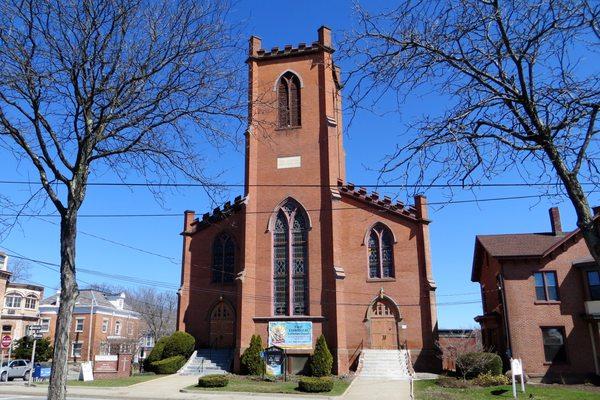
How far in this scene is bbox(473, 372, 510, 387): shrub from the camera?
80.7ft

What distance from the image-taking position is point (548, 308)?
28797 millimetres

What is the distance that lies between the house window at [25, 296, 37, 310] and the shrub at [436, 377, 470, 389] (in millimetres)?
47302

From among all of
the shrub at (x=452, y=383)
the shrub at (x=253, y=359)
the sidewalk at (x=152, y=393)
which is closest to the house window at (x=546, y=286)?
the shrub at (x=452, y=383)

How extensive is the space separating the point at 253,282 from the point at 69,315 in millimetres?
25914

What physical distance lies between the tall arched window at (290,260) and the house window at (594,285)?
1622 centimetres

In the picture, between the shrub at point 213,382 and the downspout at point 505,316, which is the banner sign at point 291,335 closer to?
the shrub at point 213,382

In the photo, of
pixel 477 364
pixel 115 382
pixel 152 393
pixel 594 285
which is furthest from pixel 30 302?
pixel 594 285

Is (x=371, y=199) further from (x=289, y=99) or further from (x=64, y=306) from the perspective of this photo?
(x=64, y=306)

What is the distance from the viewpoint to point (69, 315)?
8.12 meters

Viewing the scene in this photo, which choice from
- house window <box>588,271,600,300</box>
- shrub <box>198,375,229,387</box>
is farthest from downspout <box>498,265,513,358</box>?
shrub <box>198,375,229,387</box>

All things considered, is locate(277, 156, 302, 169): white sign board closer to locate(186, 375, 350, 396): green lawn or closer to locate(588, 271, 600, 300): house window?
locate(186, 375, 350, 396): green lawn

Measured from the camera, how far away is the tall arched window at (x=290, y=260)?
3331 cm

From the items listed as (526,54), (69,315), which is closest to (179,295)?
(69,315)

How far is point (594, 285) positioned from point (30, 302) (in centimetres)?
5377
